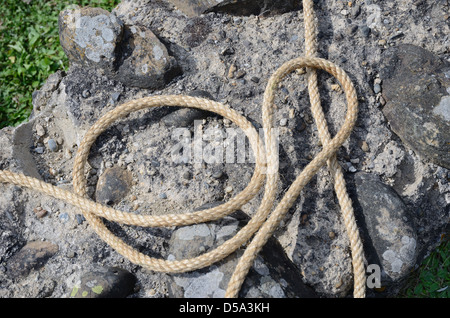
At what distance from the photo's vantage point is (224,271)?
147 centimetres

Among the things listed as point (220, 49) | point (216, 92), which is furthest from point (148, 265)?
point (220, 49)

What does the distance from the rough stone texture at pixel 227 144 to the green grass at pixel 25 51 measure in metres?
0.37

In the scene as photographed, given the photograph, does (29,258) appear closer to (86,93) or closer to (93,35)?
(86,93)

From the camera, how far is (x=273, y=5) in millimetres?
1962

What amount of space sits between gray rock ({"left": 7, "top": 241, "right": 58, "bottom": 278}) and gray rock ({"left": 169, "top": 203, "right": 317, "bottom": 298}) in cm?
45

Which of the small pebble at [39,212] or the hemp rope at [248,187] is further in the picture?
the small pebble at [39,212]

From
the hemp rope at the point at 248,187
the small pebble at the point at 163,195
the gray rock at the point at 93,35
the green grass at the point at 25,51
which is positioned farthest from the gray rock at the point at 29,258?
the green grass at the point at 25,51

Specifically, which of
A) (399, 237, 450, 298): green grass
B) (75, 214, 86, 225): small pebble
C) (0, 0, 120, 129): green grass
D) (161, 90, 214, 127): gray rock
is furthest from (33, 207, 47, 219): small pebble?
(399, 237, 450, 298): green grass

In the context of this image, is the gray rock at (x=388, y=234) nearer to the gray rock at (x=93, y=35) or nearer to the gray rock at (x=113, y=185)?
the gray rock at (x=113, y=185)

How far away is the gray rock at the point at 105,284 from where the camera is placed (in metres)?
1.46

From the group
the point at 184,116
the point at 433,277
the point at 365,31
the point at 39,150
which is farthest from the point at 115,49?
the point at 433,277

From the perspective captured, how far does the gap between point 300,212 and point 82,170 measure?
798 millimetres

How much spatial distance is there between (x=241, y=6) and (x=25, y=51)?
1.24m

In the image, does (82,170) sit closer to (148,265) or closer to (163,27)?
(148,265)
